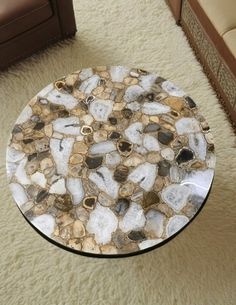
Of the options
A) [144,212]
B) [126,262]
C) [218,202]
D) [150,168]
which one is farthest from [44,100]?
[218,202]

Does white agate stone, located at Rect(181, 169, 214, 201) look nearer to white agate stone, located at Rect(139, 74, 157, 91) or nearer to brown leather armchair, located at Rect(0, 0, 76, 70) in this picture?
white agate stone, located at Rect(139, 74, 157, 91)

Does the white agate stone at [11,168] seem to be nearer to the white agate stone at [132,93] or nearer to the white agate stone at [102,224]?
the white agate stone at [102,224]

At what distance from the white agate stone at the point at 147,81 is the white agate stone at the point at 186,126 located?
214mm

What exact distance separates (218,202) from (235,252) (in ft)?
0.77

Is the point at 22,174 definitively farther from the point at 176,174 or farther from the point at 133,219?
the point at 176,174

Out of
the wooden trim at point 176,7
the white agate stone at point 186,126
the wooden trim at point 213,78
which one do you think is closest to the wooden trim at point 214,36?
the wooden trim at point 213,78

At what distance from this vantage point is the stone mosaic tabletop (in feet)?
4.37

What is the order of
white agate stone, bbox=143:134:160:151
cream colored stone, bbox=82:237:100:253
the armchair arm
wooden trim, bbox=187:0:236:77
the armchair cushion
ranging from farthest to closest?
the armchair arm < the armchair cushion < wooden trim, bbox=187:0:236:77 < white agate stone, bbox=143:134:160:151 < cream colored stone, bbox=82:237:100:253

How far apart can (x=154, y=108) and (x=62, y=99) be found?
1.29 feet

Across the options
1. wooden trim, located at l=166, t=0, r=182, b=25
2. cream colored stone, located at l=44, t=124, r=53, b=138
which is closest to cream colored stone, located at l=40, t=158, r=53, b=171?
cream colored stone, located at l=44, t=124, r=53, b=138

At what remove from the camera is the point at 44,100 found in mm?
1630

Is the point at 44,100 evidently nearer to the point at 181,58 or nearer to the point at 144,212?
the point at 144,212

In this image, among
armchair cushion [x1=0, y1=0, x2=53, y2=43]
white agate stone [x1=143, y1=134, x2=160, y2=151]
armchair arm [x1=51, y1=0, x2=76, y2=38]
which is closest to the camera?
white agate stone [x1=143, y1=134, x2=160, y2=151]

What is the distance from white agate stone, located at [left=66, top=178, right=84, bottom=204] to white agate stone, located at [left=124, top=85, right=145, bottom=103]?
0.42 metres
